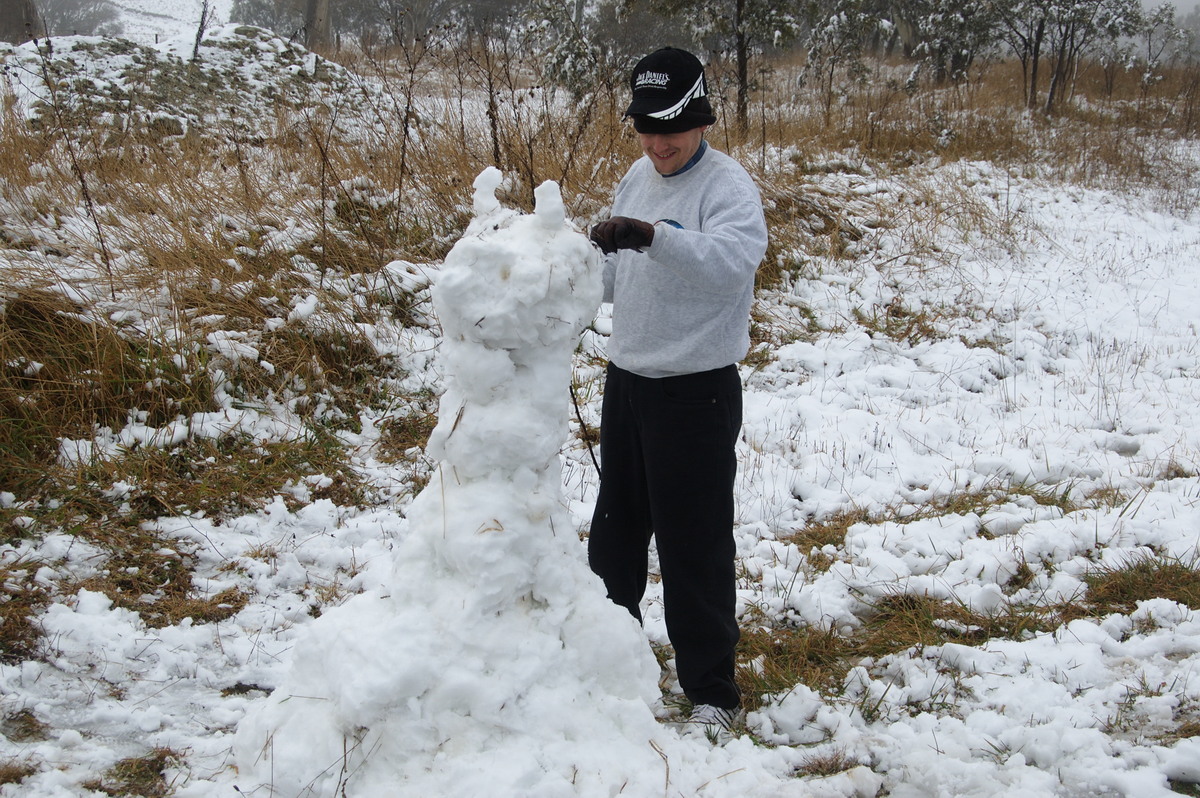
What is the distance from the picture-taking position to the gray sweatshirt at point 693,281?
1960 mm

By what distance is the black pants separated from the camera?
7.18 feet

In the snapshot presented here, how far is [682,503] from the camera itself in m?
2.23

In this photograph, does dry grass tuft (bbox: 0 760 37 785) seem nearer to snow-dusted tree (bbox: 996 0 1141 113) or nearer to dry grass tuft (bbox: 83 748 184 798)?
dry grass tuft (bbox: 83 748 184 798)

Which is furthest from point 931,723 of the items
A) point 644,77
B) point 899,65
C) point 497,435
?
point 899,65

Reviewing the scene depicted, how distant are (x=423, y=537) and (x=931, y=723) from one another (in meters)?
1.67

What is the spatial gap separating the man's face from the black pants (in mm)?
Result: 590

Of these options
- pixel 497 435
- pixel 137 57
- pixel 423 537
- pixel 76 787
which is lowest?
pixel 76 787

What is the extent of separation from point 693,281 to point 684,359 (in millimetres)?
257

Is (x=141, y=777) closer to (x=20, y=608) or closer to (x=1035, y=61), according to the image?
(x=20, y=608)

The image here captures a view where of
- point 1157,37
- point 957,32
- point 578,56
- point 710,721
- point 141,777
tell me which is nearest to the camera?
point 141,777

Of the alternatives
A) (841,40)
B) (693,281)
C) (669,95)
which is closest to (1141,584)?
(693,281)

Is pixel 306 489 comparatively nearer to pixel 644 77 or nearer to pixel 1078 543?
pixel 644 77

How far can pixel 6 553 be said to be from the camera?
9.62ft

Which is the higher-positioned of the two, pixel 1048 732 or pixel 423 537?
pixel 423 537
